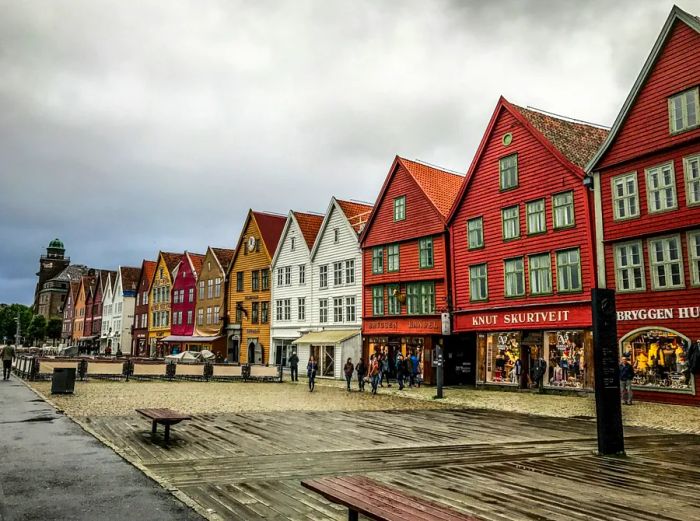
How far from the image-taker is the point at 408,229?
34.7 metres

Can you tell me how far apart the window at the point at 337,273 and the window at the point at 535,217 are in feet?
52.3

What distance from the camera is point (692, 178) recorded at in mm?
21297

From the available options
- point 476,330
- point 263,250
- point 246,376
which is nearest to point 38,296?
point 263,250

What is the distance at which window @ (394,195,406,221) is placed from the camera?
115ft

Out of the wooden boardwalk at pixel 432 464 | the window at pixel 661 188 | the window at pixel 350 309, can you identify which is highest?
the window at pixel 661 188

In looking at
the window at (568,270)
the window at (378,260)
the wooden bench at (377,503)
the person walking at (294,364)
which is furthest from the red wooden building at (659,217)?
the wooden bench at (377,503)

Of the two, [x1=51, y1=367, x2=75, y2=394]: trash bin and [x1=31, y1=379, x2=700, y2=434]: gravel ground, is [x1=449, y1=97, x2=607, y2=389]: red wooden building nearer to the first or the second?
[x1=31, y1=379, x2=700, y2=434]: gravel ground

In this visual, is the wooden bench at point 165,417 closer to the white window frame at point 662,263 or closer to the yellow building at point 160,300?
the white window frame at point 662,263

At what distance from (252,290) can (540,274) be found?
95.3 ft

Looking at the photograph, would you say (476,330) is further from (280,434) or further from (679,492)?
(679,492)

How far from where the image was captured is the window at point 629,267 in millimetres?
22688

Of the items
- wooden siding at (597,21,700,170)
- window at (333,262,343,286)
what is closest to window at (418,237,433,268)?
window at (333,262,343,286)

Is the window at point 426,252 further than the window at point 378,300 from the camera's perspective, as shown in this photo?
No

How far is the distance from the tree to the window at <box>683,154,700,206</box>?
118107mm
